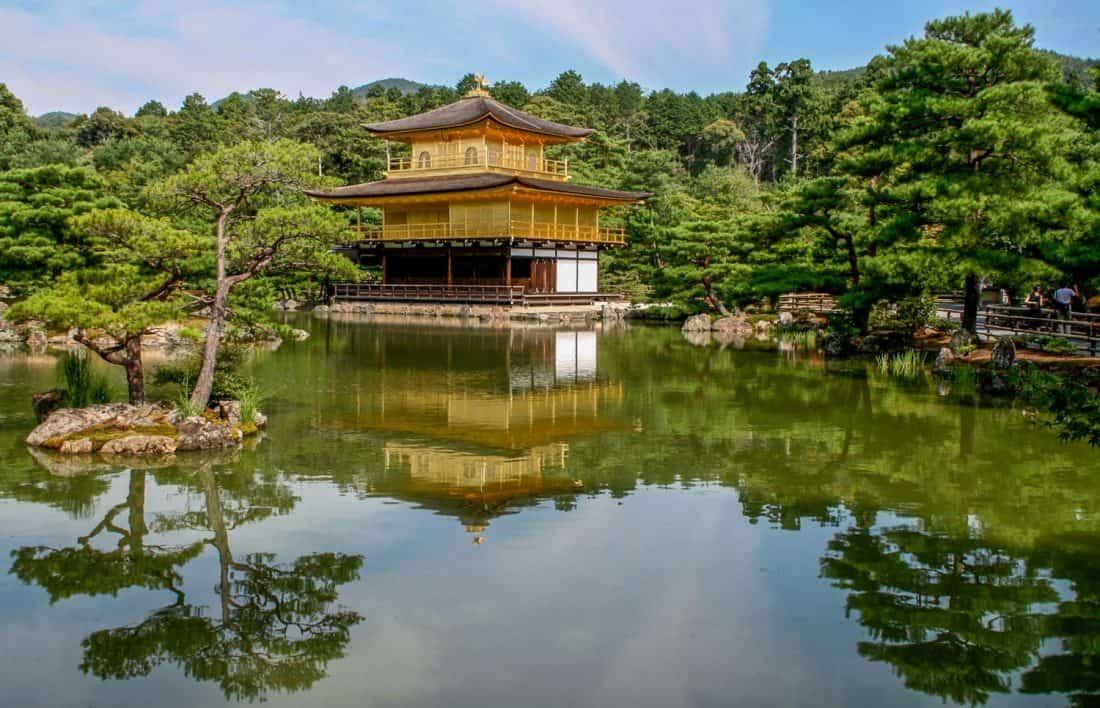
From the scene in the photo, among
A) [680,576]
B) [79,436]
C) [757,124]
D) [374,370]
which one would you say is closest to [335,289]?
[374,370]

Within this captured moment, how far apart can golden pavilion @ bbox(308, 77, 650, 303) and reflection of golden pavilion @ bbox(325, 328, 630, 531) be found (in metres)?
13.8

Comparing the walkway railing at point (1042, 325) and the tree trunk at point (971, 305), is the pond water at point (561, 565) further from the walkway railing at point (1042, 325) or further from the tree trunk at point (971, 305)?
the tree trunk at point (971, 305)

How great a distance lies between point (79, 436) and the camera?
10.9 m

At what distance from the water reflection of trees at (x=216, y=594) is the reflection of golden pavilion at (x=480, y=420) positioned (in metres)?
1.64

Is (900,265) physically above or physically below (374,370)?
above

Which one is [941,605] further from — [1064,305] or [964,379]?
[1064,305]

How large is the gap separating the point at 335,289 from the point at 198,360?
27.7 meters

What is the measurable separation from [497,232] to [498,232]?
1.5 inches

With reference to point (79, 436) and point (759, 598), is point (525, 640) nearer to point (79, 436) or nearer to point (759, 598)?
point (759, 598)

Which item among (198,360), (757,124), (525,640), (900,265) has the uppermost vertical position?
(757,124)

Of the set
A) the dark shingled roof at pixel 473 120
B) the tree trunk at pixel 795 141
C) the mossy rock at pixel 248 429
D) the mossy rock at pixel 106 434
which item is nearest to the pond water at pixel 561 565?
the mossy rock at pixel 106 434

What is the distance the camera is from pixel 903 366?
1905 centimetres

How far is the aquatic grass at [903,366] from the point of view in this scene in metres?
18.6

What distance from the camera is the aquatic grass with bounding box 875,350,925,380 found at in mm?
18578
